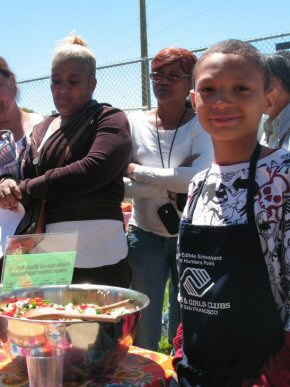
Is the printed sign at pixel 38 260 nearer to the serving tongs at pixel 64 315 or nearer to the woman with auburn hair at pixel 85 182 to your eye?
the serving tongs at pixel 64 315

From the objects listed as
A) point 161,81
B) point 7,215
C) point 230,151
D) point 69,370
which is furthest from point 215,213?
point 161,81

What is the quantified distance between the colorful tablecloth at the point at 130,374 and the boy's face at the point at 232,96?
641mm

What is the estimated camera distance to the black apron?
1197 millimetres

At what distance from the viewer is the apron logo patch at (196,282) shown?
4.20 feet

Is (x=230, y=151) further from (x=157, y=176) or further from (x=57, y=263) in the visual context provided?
(x=157, y=176)

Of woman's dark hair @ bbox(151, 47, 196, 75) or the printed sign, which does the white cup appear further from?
woman's dark hair @ bbox(151, 47, 196, 75)

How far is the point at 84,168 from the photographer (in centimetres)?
206

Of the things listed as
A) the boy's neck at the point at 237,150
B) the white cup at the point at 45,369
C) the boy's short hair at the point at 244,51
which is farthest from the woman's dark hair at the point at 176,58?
the white cup at the point at 45,369

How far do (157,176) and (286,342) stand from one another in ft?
4.70

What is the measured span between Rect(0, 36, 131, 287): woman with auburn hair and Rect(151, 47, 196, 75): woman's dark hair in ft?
1.64

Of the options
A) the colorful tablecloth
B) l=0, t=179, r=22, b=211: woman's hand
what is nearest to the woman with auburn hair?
l=0, t=179, r=22, b=211: woman's hand

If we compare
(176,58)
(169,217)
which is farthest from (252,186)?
(176,58)

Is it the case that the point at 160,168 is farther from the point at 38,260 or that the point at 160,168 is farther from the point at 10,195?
the point at 38,260

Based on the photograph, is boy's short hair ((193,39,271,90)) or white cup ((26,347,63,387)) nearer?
white cup ((26,347,63,387))
